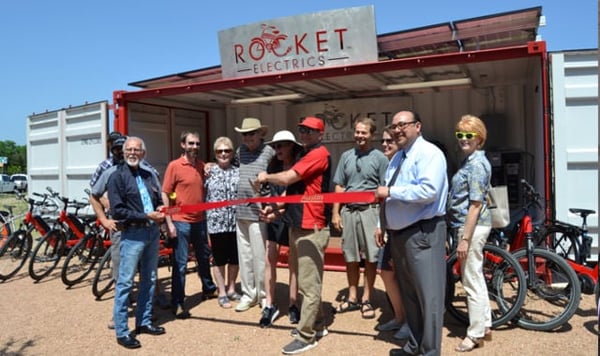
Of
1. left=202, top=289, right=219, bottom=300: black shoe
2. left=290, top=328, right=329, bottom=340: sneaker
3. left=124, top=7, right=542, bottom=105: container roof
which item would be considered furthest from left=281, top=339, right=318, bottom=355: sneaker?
left=124, top=7, right=542, bottom=105: container roof

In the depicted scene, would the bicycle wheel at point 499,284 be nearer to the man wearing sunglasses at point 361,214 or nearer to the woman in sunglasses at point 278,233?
the man wearing sunglasses at point 361,214

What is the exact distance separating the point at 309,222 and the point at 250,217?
3.45 ft

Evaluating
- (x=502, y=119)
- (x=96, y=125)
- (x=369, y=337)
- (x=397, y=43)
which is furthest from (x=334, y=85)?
(x=369, y=337)

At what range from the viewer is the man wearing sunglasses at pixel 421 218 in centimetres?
292

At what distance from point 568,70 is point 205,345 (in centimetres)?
413

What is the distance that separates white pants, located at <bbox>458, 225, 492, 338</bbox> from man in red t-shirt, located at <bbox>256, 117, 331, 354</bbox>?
103 centimetres

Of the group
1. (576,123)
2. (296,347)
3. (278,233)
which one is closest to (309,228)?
(278,233)

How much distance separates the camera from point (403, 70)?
17.9 ft

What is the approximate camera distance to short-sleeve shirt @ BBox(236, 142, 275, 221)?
4.39 m

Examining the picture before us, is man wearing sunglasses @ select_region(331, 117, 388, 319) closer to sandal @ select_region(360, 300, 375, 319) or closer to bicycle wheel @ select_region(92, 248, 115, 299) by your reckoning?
sandal @ select_region(360, 300, 375, 319)

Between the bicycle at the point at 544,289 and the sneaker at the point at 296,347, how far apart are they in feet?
5.59

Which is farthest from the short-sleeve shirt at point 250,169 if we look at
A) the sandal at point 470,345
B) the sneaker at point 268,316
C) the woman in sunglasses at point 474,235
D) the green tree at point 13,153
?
the green tree at point 13,153

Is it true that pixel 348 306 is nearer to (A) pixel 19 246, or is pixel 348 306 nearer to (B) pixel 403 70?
(B) pixel 403 70

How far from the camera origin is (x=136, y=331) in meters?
4.03
